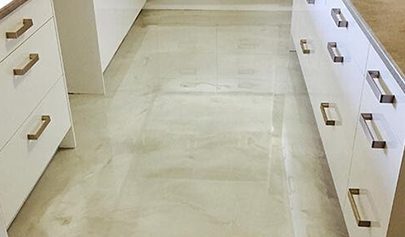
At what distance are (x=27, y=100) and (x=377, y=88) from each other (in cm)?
132

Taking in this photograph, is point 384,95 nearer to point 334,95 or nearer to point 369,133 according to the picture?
point 369,133

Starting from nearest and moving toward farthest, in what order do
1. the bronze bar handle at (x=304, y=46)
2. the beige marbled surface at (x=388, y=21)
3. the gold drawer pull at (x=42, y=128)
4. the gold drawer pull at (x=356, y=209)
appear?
the beige marbled surface at (x=388, y=21)
the gold drawer pull at (x=356, y=209)
the gold drawer pull at (x=42, y=128)
the bronze bar handle at (x=304, y=46)

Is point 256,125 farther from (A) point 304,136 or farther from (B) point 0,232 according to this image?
(B) point 0,232

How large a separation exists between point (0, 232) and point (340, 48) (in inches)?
55.9

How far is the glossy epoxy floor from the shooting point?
212 cm

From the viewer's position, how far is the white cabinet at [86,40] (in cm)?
297

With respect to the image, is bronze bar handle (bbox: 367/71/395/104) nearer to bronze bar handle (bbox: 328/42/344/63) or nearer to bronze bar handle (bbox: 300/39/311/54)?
bronze bar handle (bbox: 328/42/344/63)

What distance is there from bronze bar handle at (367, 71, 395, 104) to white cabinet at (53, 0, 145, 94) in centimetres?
184

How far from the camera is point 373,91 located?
155 cm

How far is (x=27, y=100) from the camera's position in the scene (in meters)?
2.04

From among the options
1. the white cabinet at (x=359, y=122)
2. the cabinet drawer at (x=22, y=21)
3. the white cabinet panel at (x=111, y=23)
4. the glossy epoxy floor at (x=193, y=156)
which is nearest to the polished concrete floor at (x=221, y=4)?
the white cabinet panel at (x=111, y=23)

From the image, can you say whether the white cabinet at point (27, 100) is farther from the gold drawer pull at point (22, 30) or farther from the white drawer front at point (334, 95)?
the white drawer front at point (334, 95)

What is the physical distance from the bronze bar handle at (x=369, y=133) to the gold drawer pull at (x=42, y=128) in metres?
1.27

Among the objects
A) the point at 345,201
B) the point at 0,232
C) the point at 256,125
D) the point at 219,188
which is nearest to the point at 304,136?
the point at 256,125
